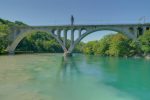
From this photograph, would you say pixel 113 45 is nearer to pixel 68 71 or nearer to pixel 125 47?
pixel 125 47

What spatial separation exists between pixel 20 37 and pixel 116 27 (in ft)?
94.7

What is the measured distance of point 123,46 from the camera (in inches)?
2493

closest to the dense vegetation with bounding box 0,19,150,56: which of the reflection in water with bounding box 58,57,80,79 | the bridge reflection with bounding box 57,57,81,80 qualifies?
the reflection in water with bounding box 58,57,80,79

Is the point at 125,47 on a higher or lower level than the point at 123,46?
lower

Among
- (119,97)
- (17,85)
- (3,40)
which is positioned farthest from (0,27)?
(119,97)

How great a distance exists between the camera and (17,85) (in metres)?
16.6

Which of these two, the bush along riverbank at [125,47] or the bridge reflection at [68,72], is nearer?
the bridge reflection at [68,72]

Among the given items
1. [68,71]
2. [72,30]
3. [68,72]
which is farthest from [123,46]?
[68,72]

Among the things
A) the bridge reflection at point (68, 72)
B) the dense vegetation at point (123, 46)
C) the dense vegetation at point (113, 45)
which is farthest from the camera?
the dense vegetation at point (113, 45)

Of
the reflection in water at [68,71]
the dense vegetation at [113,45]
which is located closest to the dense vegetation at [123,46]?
the dense vegetation at [113,45]

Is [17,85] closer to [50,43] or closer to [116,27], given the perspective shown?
[116,27]

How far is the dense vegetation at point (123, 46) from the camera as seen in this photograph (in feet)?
175

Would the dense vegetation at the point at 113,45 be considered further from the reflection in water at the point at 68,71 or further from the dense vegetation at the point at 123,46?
the reflection in water at the point at 68,71

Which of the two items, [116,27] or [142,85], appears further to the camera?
[116,27]
